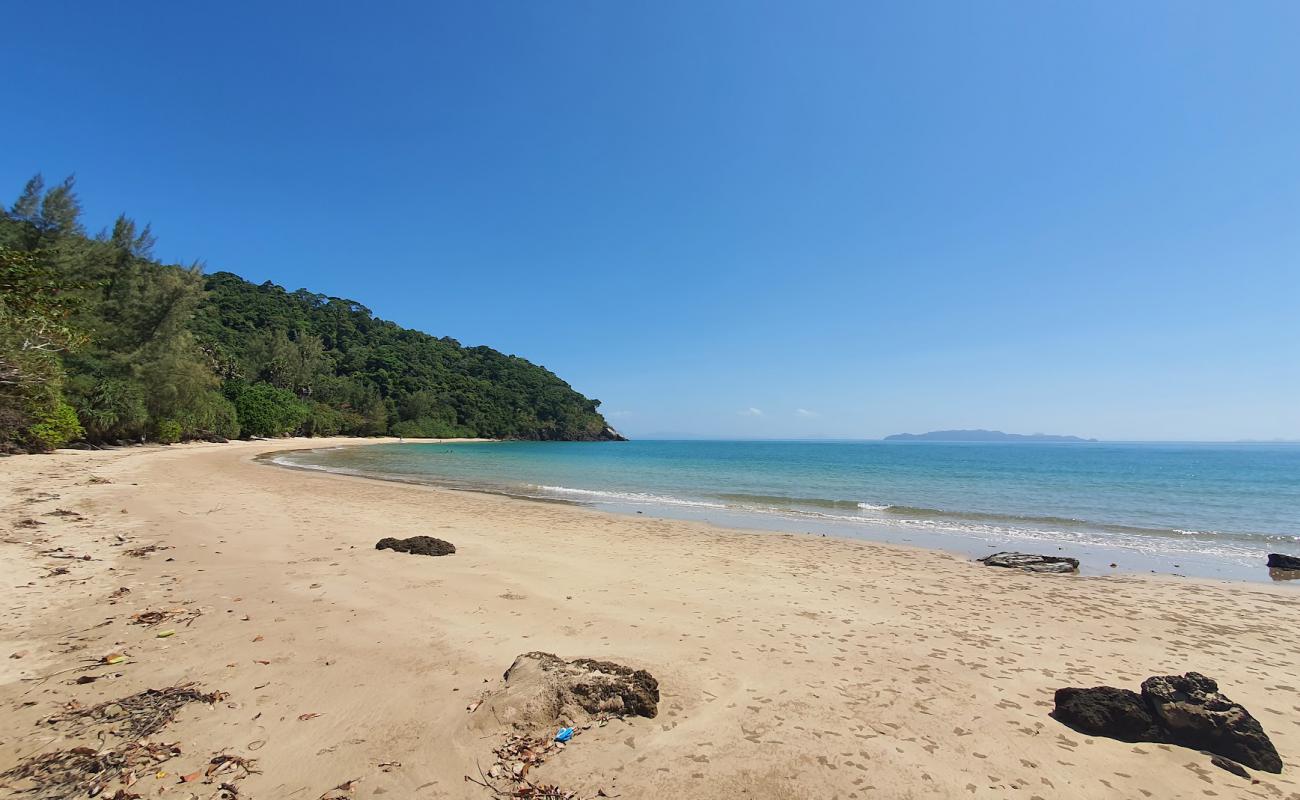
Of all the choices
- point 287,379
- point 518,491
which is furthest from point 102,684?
point 287,379

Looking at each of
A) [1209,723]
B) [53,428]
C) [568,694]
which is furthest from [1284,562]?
[53,428]

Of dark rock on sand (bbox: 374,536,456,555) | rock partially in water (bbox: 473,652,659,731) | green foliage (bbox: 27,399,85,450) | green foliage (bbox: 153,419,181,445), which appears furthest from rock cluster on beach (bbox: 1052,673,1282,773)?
green foliage (bbox: 153,419,181,445)

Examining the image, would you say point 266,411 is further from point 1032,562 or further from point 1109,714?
point 1109,714

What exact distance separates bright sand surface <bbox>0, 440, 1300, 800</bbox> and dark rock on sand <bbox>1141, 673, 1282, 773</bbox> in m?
0.21

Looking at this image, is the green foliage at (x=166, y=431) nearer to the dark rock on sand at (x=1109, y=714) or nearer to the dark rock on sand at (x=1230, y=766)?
the dark rock on sand at (x=1109, y=714)

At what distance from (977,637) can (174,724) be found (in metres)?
9.36

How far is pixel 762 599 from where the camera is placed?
9.08m

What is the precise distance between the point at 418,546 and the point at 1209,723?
11706mm

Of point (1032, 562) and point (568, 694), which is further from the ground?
point (568, 694)

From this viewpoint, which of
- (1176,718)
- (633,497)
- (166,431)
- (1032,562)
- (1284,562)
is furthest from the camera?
(166,431)

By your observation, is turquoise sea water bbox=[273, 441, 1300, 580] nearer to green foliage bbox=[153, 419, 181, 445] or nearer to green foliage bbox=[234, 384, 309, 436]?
green foliage bbox=[153, 419, 181, 445]

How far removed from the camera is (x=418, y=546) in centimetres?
1097

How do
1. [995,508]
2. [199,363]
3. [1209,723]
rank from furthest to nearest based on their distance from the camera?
1. [199,363]
2. [995,508]
3. [1209,723]

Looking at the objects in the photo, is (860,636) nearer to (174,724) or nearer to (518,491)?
(174,724)
